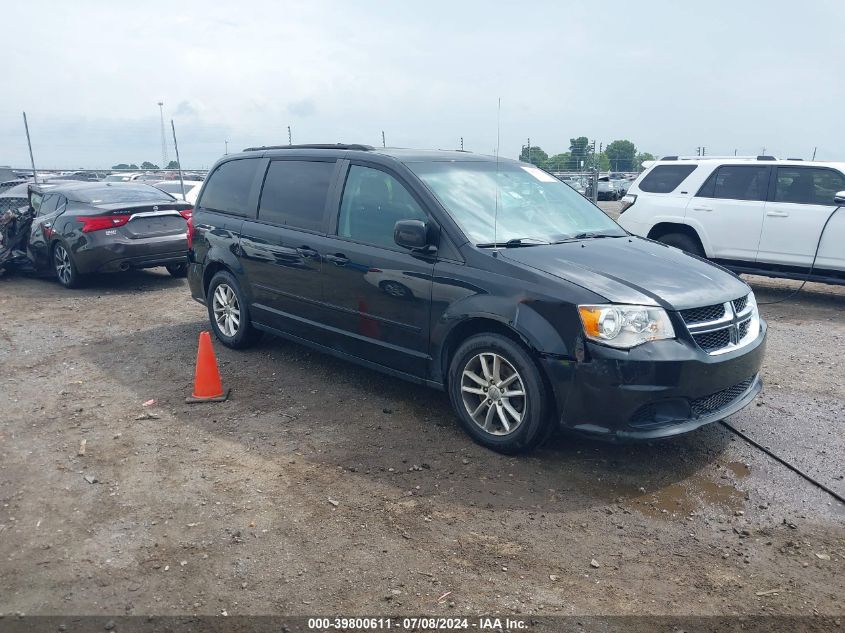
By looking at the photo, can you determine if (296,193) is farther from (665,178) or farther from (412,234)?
(665,178)

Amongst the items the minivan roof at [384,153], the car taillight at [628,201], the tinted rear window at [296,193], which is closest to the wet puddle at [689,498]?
the minivan roof at [384,153]

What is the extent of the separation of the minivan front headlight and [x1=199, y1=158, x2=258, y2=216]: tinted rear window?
361 centimetres

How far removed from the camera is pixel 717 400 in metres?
4.26

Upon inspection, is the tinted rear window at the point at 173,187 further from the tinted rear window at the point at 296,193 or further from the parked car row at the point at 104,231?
the tinted rear window at the point at 296,193

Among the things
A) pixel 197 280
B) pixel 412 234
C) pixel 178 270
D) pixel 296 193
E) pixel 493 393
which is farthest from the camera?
pixel 178 270

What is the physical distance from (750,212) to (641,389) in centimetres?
647

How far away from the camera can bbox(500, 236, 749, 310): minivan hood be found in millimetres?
4133

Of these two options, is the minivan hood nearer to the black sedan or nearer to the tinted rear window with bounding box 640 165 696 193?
the tinted rear window with bounding box 640 165 696 193

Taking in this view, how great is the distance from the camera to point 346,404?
5.41 m

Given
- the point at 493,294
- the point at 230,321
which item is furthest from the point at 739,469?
the point at 230,321

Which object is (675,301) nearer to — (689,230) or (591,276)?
(591,276)

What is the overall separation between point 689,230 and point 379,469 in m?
7.16

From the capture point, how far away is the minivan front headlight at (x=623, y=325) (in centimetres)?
396

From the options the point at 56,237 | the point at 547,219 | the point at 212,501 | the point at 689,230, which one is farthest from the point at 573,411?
the point at 56,237
